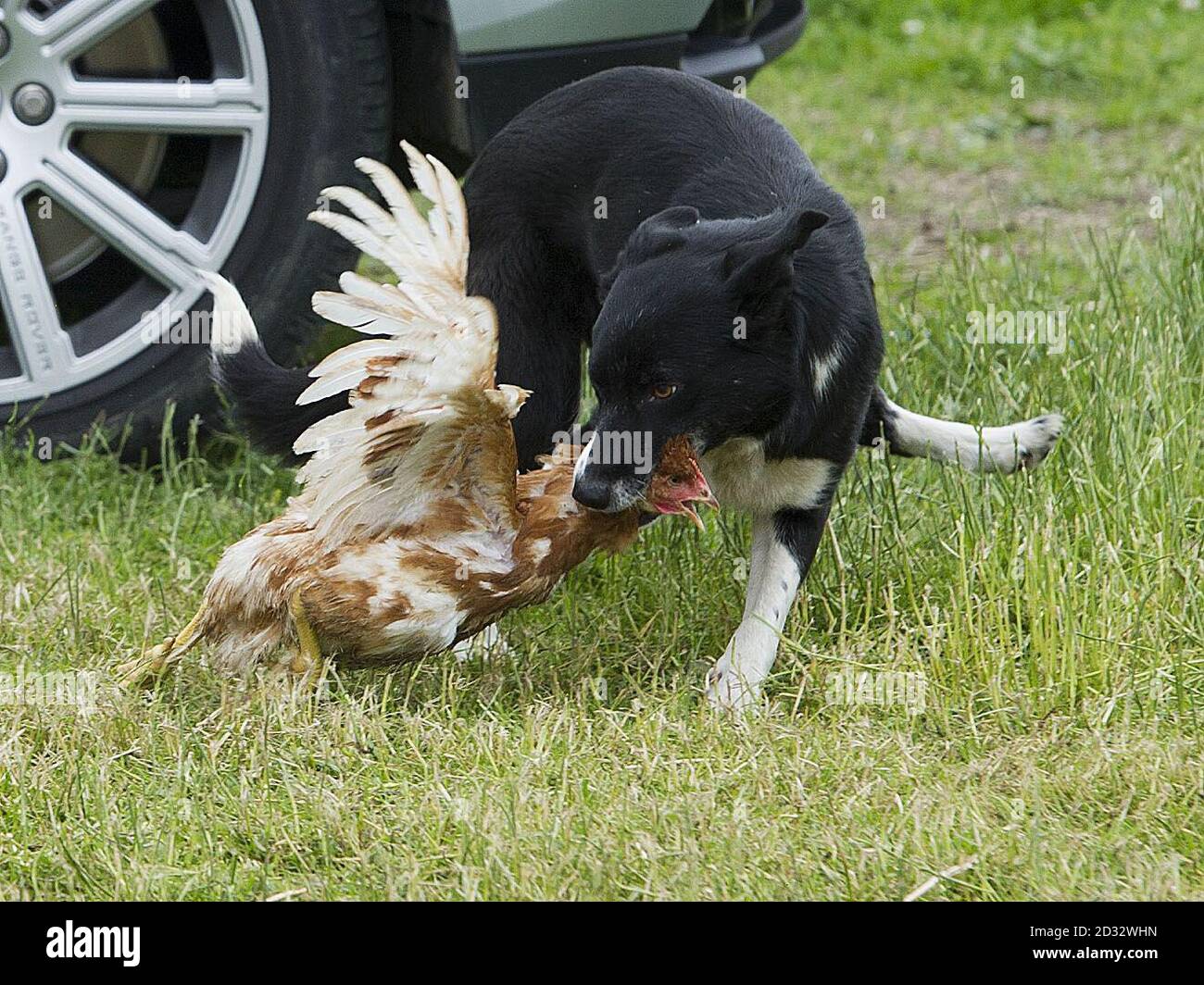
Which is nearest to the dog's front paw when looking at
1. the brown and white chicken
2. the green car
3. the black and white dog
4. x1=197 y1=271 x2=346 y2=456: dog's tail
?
the black and white dog

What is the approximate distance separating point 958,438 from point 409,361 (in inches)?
64.2

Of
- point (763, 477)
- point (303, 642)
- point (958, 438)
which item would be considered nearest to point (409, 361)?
point (303, 642)

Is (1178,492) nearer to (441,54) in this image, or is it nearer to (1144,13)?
(441,54)

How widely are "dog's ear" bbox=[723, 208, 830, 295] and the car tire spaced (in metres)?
1.47

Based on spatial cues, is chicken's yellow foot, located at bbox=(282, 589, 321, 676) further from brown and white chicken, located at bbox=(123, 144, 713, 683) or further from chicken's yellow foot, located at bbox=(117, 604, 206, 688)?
chicken's yellow foot, located at bbox=(117, 604, 206, 688)

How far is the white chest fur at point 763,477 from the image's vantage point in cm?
347

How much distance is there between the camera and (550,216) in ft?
12.4

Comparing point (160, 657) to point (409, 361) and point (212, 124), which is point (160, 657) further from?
point (212, 124)

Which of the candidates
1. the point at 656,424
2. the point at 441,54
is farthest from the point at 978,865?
the point at 441,54

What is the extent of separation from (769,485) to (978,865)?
3.42 ft

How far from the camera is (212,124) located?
166 inches

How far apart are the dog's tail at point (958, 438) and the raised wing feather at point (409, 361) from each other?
1.22 m

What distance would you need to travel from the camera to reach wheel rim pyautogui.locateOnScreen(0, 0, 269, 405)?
4.14m
